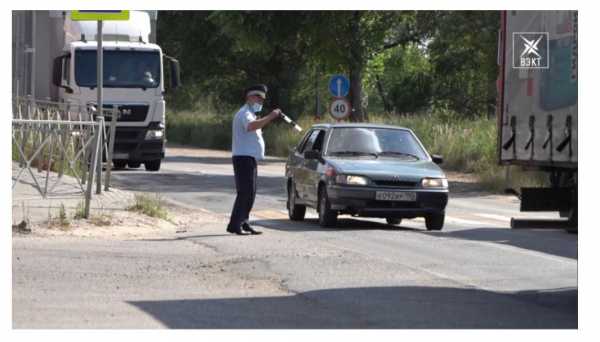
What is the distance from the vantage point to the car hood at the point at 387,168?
1908 centimetres

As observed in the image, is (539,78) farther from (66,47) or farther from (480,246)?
(66,47)

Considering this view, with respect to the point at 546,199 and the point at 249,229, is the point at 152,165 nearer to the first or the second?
the point at 249,229

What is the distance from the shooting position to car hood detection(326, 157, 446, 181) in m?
19.1

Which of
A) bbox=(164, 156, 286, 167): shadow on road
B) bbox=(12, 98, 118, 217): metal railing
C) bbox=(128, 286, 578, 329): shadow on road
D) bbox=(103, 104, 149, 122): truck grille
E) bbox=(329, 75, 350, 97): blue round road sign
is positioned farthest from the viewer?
bbox=(164, 156, 286, 167): shadow on road

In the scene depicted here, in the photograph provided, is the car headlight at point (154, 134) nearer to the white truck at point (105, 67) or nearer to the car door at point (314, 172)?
the white truck at point (105, 67)

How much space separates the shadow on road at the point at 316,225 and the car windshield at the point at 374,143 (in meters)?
1.00

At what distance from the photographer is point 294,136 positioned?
5303 centimetres

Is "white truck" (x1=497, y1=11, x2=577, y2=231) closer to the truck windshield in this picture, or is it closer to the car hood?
the car hood

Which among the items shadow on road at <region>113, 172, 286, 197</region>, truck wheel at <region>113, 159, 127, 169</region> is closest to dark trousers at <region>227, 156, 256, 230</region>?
shadow on road at <region>113, 172, 286, 197</region>

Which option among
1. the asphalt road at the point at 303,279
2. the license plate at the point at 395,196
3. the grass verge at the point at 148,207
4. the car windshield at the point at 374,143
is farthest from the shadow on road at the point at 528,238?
the grass verge at the point at 148,207

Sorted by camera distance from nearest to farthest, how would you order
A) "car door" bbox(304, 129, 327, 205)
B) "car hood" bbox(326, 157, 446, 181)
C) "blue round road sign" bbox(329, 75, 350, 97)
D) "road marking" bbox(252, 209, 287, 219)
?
"car hood" bbox(326, 157, 446, 181)
"car door" bbox(304, 129, 327, 205)
"road marking" bbox(252, 209, 287, 219)
"blue round road sign" bbox(329, 75, 350, 97)

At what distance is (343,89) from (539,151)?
97.4 ft

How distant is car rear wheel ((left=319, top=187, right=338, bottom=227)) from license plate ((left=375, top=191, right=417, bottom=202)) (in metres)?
0.70
